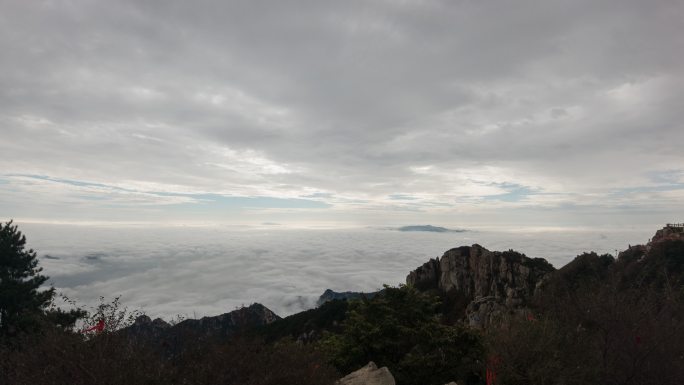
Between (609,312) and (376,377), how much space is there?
442 inches

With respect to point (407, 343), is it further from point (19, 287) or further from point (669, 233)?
point (669, 233)

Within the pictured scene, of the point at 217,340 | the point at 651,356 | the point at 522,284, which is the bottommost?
the point at 522,284

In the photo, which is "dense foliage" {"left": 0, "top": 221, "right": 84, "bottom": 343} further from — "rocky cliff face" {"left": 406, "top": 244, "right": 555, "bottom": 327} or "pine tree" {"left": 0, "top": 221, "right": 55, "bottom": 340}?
"rocky cliff face" {"left": 406, "top": 244, "right": 555, "bottom": 327}

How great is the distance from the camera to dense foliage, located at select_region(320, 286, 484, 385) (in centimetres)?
1869

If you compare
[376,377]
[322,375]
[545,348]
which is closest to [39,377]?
[322,375]

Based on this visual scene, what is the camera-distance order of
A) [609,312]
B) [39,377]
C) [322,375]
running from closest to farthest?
[39,377], [322,375], [609,312]

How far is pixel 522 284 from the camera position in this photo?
181 feet

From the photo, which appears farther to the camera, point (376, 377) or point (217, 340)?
point (376, 377)

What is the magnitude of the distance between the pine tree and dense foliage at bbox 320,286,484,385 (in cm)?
2752

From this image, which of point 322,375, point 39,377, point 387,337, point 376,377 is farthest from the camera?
point 387,337

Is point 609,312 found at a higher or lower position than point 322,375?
higher

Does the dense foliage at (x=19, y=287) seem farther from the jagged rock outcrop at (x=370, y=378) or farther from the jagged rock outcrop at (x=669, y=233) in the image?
the jagged rock outcrop at (x=669, y=233)

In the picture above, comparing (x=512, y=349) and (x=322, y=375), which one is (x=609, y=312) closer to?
(x=512, y=349)

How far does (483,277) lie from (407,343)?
4729 centimetres
